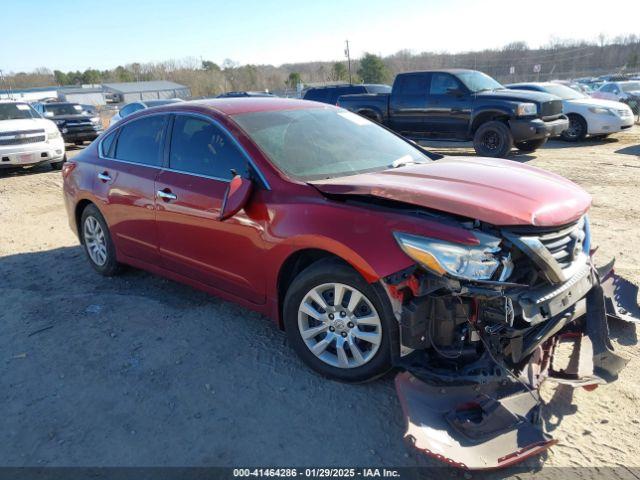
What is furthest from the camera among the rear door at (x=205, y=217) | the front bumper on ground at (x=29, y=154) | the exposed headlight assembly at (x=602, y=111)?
the exposed headlight assembly at (x=602, y=111)

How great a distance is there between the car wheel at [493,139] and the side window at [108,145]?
8512mm

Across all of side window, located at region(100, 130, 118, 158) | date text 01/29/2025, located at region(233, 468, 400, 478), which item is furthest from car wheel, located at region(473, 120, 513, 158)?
date text 01/29/2025, located at region(233, 468, 400, 478)

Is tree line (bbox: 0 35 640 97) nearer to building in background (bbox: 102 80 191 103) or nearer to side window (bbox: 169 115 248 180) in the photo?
building in background (bbox: 102 80 191 103)

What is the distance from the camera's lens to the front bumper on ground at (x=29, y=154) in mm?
11492

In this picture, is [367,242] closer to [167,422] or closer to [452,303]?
[452,303]

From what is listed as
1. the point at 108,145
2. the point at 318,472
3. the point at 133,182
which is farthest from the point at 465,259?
the point at 108,145

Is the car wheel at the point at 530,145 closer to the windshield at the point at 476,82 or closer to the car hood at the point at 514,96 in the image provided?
the car hood at the point at 514,96

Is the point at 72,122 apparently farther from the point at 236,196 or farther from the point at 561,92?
the point at 236,196

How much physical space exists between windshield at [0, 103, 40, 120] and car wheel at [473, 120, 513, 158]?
1088 centimetres

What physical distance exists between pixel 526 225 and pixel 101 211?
3.98 meters

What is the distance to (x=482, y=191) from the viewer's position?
2.90 meters

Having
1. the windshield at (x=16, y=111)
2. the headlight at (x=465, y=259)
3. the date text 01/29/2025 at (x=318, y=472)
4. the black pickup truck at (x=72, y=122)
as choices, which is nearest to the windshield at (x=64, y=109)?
the black pickup truck at (x=72, y=122)

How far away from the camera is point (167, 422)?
293cm

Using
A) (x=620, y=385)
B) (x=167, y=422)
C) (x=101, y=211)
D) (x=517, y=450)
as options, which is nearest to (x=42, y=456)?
(x=167, y=422)
